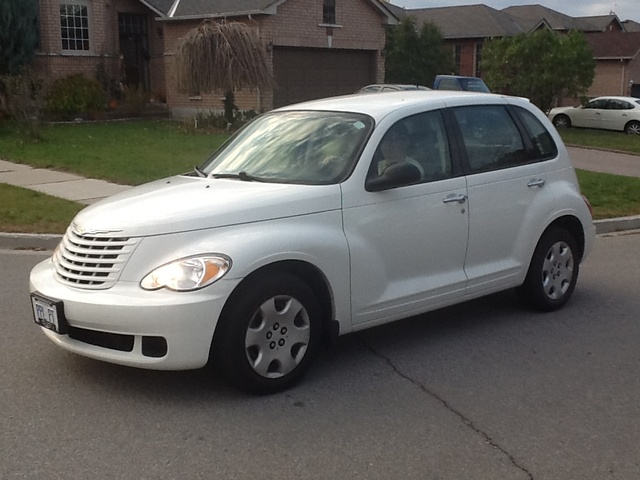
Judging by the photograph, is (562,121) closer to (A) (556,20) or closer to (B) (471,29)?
(B) (471,29)

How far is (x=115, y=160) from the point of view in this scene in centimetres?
1530

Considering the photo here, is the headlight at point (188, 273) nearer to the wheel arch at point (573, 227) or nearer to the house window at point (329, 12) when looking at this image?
the wheel arch at point (573, 227)

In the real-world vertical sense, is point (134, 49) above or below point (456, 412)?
above

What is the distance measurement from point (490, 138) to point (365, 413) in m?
2.59

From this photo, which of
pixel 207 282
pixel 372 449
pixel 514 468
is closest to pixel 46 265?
pixel 207 282

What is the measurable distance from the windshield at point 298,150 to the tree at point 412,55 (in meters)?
32.3

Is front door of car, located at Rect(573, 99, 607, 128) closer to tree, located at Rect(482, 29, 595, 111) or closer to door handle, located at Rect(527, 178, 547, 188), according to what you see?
tree, located at Rect(482, 29, 595, 111)

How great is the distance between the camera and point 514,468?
4004 mm

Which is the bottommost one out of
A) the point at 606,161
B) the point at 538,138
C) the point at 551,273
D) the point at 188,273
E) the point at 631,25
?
the point at 606,161

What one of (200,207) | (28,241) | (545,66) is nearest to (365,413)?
(200,207)

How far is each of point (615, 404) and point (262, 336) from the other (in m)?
2.08

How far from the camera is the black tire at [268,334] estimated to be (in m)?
4.62

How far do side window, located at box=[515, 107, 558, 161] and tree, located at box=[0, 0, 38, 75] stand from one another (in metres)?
20.7

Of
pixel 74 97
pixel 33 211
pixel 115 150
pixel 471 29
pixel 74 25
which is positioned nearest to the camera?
pixel 33 211
